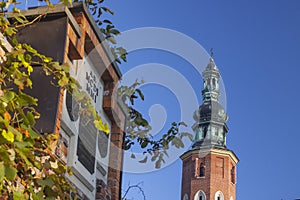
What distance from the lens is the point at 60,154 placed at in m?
4.32

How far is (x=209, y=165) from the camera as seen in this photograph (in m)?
64.6

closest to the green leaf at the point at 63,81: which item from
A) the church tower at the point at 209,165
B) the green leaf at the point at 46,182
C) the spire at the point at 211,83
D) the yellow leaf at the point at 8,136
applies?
the green leaf at the point at 46,182

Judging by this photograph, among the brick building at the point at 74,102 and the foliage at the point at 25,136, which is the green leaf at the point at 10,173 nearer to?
the foliage at the point at 25,136

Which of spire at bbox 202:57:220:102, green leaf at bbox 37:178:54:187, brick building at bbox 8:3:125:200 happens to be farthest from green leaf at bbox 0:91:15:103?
spire at bbox 202:57:220:102

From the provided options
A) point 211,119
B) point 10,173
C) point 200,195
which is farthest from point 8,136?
point 211,119

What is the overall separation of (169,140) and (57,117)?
2803mm

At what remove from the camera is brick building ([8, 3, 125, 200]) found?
14.1ft

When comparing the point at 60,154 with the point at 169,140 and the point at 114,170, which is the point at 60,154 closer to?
the point at 114,170

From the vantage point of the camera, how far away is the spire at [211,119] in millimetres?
64625

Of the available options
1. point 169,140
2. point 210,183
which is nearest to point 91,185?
point 169,140

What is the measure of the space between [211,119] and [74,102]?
2460 inches

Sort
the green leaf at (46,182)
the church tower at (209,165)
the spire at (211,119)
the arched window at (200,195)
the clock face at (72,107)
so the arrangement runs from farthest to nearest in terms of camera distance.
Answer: the spire at (211,119), the church tower at (209,165), the arched window at (200,195), the clock face at (72,107), the green leaf at (46,182)

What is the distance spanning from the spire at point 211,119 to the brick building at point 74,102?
5780cm

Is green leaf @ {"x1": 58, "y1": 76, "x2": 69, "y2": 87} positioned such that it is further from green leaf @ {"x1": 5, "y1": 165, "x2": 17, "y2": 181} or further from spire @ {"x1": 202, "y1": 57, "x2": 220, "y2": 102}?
spire @ {"x1": 202, "y1": 57, "x2": 220, "y2": 102}
